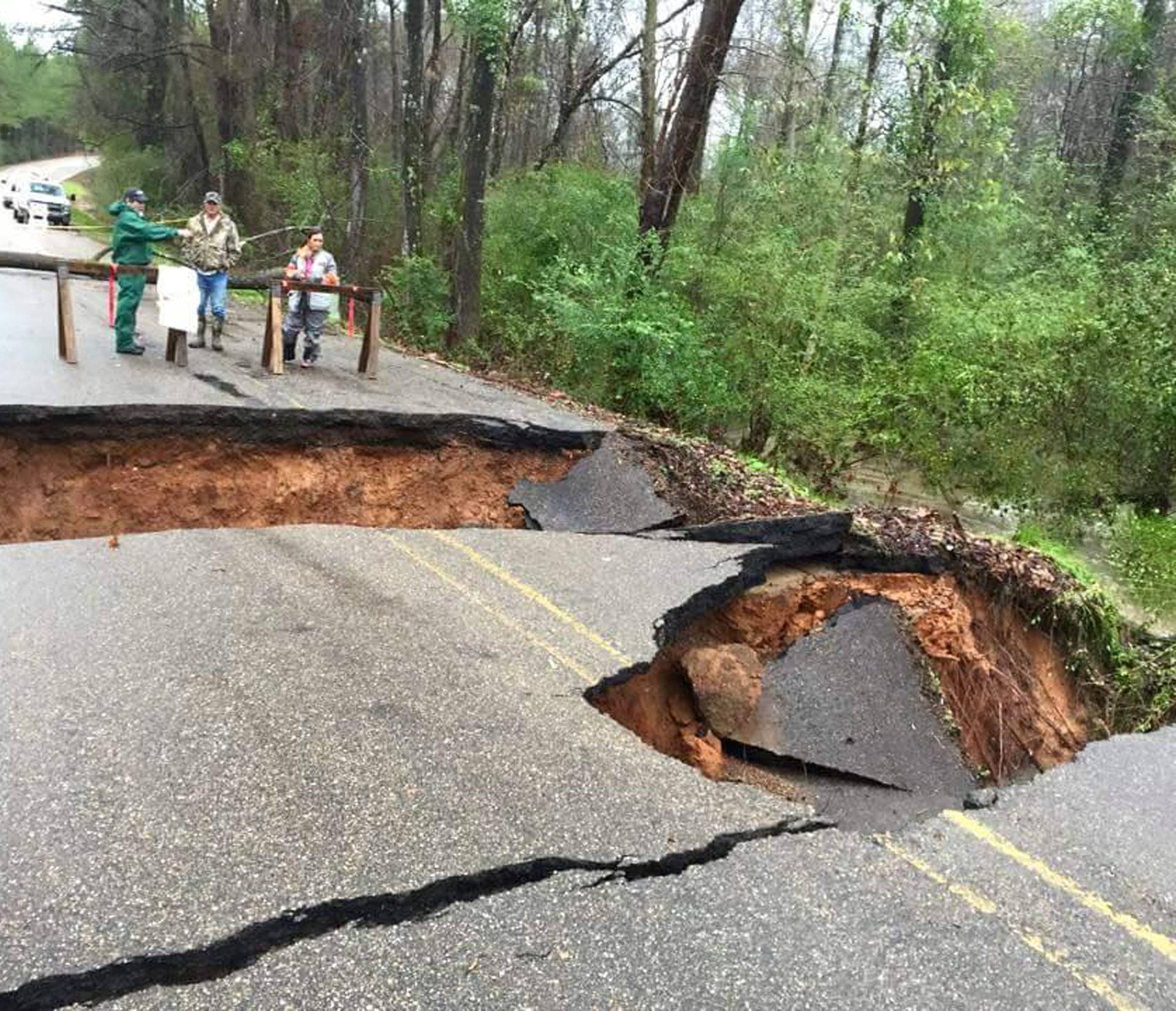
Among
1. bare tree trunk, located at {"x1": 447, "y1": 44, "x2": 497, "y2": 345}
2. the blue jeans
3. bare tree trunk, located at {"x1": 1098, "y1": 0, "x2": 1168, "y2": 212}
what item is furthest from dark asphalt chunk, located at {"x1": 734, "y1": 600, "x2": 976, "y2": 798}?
bare tree trunk, located at {"x1": 1098, "y1": 0, "x2": 1168, "y2": 212}

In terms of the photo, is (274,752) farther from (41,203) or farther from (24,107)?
(24,107)

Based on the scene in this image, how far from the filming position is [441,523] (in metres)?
8.81

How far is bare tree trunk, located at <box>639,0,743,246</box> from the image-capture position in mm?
12812

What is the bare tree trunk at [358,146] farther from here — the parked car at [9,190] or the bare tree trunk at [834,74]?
the parked car at [9,190]

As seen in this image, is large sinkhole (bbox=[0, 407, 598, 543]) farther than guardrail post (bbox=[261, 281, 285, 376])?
No

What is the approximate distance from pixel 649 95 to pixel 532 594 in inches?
505

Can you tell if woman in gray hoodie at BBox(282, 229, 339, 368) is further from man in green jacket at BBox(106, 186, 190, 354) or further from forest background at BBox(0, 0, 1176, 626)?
forest background at BBox(0, 0, 1176, 626)

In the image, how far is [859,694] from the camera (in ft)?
17.8

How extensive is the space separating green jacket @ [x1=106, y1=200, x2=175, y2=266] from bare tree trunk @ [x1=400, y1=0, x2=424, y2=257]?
22.5 feet

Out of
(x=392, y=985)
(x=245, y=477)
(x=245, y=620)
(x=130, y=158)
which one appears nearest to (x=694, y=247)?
(x=245, y=477)

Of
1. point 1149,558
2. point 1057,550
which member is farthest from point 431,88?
point 1149,558

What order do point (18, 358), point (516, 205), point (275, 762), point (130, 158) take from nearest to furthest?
1. point (275, 762)
2. point (18, 358)
3. point (516, 205)
4. point (130, 158)

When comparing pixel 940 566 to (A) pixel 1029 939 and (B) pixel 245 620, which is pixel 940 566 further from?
(B) pixel 245 620

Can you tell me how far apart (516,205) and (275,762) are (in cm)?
1464
